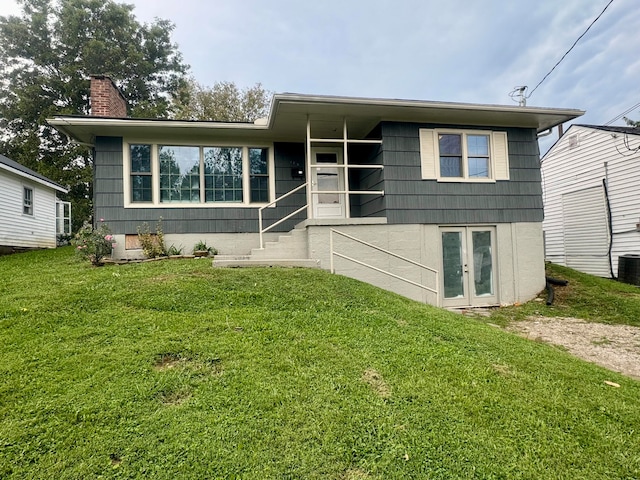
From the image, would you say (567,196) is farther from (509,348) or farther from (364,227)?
(509,348)

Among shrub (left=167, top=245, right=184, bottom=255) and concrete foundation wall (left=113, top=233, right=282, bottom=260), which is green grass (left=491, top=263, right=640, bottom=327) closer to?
concrete foundation wall (left=113, top=233, right=282, bottom=260)

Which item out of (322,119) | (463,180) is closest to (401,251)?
(463,180)

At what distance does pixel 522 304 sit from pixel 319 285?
215 inches

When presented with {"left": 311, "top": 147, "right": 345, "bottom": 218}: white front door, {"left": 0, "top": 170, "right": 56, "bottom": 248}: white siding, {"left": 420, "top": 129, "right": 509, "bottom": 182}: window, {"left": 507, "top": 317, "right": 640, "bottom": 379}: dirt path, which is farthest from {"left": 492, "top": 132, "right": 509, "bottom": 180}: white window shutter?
{"left": 0, "top": 170, "right": 56, "bottom": 248}: white siding

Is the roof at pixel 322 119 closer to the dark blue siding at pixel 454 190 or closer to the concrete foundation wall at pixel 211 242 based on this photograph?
the dark blue siding at pixel 454 190

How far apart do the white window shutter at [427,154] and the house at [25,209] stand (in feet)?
42.4

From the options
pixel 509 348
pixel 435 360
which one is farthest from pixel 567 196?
pixel 435 360

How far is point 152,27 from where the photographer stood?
24516mm

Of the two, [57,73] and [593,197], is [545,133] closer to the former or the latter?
[593,197]

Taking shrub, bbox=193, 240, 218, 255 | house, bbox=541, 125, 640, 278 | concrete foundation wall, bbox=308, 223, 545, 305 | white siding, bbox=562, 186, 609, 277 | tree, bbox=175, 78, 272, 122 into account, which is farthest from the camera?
tree, bbox=175, 78, 272, 122

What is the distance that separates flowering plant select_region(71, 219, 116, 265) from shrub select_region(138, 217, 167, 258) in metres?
0.64

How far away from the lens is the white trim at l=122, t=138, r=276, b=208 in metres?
8.45

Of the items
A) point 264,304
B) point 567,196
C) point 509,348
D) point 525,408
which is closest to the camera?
point 525,408

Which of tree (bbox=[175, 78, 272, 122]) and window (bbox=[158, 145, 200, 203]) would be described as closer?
window (bbox=[158, 145, 200, 203])
